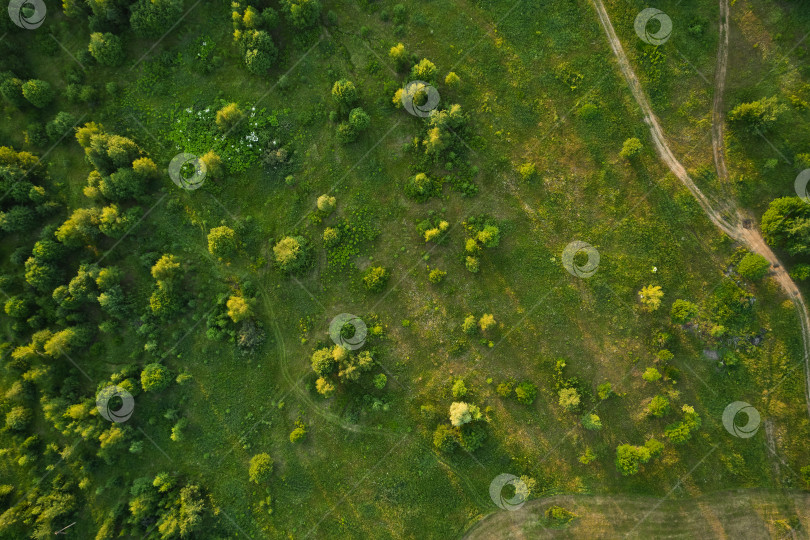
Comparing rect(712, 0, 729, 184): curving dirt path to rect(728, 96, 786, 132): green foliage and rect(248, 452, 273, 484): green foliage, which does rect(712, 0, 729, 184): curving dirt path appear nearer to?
rect(728, 96, 786, 132): green foliage

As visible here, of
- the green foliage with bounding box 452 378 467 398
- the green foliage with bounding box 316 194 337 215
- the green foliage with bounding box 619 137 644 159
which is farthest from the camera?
the green foliage with bounding box 316 194 337 215

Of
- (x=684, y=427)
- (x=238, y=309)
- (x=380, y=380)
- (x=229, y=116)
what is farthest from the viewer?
(x=229, y=116)

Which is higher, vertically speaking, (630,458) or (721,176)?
(721,176)

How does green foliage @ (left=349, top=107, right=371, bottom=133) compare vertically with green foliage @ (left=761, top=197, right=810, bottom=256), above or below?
below

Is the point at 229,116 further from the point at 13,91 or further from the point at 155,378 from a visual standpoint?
the point at 155,378

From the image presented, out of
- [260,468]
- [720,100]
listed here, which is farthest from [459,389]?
[720,100]

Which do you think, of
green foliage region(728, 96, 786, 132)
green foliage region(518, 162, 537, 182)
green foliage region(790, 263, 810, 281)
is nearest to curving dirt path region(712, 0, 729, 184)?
green foliage region(728, 96, 786, 132)
